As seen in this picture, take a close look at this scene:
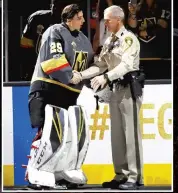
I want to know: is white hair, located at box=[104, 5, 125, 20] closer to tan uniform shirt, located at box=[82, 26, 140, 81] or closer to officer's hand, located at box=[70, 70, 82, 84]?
tan uniform shirt, located at box=[82, 26, 140, 81]

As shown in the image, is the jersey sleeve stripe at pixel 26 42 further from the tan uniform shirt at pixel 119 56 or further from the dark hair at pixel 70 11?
the tan uniform shirt at pixel 119 56

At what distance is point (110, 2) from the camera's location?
466cm

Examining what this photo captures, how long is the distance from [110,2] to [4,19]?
3.06ft

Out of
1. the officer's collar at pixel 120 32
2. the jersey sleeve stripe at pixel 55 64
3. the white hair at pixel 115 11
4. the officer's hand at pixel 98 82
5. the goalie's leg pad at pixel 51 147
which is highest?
the white hair at pixel 115 11

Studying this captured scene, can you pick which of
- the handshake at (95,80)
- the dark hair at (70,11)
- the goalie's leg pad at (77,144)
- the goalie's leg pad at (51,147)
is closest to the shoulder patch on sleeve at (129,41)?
the handshake at (95,80)

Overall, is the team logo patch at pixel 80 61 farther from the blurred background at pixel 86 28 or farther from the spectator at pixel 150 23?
the spectator at pixel 150 23

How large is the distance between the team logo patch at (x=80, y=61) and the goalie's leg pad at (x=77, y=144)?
1.13 feet

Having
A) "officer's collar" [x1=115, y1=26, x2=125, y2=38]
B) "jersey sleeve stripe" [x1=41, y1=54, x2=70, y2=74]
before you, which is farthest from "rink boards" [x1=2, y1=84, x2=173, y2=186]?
"officer's collar" [x1=115, y1=26, x2=125, y2=38]

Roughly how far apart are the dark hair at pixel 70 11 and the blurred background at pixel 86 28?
5 centimetres

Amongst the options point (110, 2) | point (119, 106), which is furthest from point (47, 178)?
point (110, 2)

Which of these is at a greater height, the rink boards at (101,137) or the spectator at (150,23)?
the spectator at (150,23)

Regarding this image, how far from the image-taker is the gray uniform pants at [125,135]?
4.65 metres

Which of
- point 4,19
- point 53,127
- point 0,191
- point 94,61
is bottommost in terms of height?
point 0,191

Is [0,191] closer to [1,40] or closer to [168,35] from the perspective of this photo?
[1,40]
